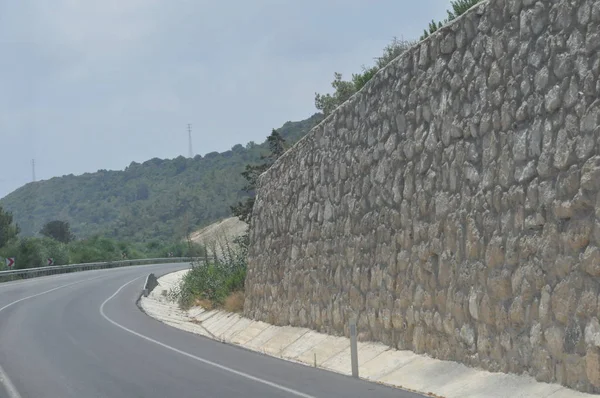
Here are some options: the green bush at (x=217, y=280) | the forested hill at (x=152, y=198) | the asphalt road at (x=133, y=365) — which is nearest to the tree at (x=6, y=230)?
the forested hill at (x=152, y=198)

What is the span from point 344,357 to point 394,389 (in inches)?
127

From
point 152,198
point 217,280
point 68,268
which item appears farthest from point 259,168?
point 152,198

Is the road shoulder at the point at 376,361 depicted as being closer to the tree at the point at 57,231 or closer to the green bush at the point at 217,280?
the green bush at the point at 217,280

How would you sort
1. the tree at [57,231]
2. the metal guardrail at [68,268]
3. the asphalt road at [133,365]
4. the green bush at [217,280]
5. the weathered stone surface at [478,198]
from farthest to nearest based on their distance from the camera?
1. the tree at [57,231]
2. the metal guardrail at [68,268]
3. the green bush at [217,280]
4. the asphalt road at [133,365]
5. the weathered stone surface at [478,198]

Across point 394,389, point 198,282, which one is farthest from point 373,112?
point 198,282

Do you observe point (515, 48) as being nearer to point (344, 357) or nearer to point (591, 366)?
point (591, 366)

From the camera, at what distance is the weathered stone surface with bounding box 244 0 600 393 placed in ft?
32.3

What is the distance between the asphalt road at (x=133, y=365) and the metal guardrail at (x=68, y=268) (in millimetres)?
15905

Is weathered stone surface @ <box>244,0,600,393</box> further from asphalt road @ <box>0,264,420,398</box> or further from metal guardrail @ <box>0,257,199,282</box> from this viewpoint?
metal guardrail @ <box>0,257,199,282</box>

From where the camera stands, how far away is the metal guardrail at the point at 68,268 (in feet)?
179

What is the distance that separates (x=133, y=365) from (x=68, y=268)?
163 feet

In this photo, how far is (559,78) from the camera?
1024 cm

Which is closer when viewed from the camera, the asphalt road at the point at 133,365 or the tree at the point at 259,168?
the asphalt road at the point at 133,365

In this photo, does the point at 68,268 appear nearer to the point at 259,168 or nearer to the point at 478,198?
the point at 259,168
